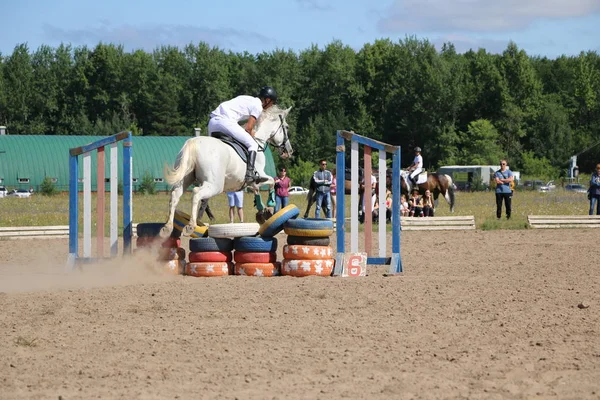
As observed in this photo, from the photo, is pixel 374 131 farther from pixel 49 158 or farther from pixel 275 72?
pixel 49 158

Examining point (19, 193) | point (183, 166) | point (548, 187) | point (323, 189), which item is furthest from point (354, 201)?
point (548, 187)

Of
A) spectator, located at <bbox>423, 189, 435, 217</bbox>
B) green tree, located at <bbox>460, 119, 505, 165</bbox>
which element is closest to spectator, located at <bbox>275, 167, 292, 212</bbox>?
spectator, located at <bbox>423, 189, 435, 217</bbox>

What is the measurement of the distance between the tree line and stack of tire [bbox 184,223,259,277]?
2505 inches

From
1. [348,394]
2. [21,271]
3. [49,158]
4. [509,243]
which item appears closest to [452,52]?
[49,158]

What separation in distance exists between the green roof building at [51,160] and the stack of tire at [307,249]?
42448 millimetres

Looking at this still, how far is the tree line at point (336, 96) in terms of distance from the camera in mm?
77938

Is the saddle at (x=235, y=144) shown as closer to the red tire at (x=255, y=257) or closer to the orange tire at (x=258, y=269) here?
the red tire at (x=255, y=257)

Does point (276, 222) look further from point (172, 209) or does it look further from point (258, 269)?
point (172, 209)

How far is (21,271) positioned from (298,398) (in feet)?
26.4

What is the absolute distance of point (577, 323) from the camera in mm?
7508

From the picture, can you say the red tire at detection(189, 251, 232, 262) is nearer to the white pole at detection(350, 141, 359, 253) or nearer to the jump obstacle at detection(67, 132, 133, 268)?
the jump obstacle at detection(67, 132, 133, 268)

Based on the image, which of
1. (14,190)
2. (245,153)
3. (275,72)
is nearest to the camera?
(245,153)

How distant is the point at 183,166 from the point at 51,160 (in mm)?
45640

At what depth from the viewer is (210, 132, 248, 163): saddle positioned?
1153 cm
